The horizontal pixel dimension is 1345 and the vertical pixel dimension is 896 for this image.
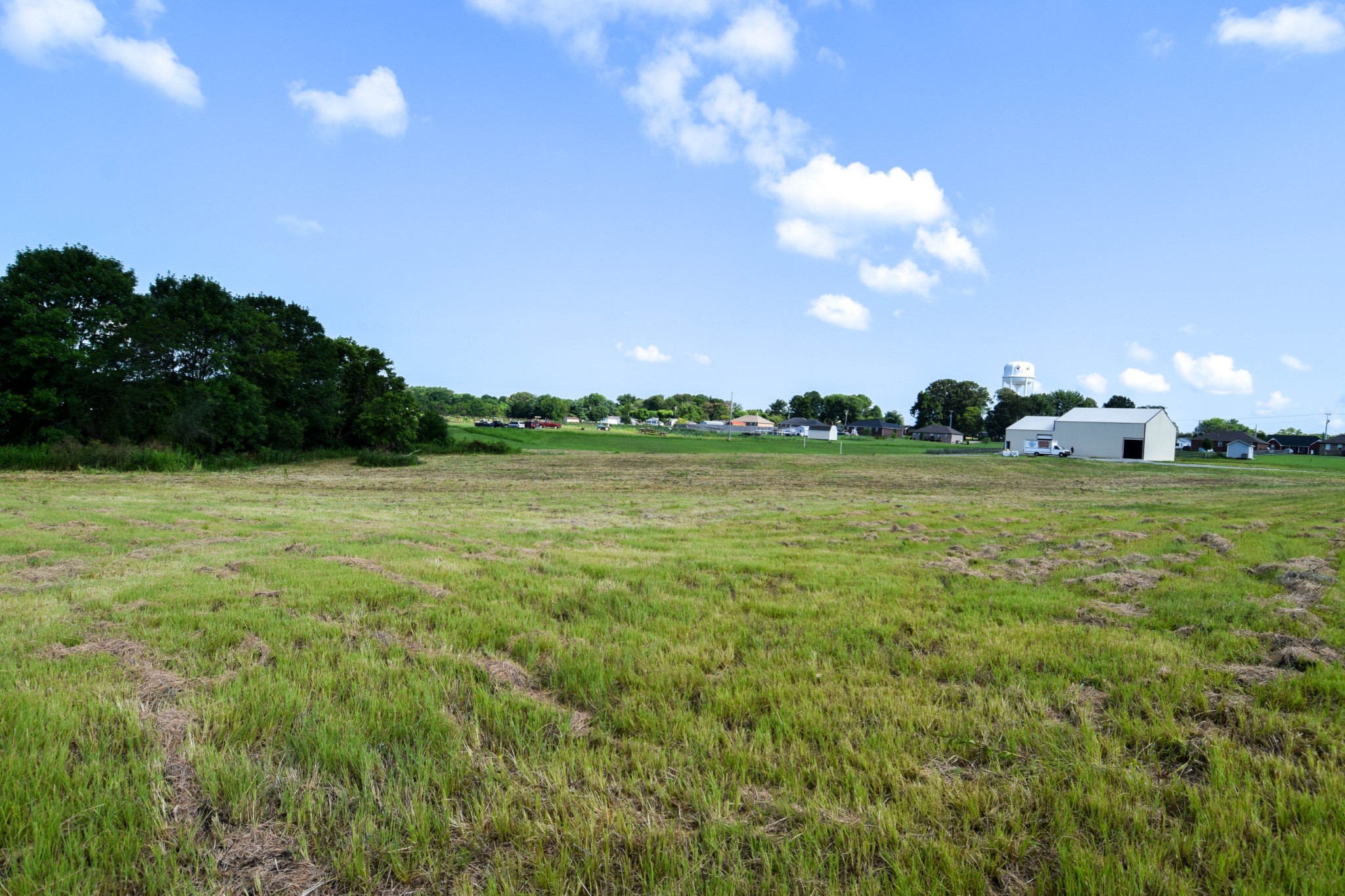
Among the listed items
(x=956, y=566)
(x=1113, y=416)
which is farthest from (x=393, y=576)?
(x=1113, y=416)

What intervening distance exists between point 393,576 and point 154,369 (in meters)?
42.0

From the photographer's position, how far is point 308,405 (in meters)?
48.8

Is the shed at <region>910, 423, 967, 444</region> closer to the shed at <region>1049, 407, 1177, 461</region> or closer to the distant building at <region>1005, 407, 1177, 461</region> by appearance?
the distant building at <region>1005, 407, 1177, 461</region>

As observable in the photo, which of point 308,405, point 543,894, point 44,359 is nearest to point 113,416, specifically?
point 44,359

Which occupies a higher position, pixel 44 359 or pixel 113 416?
pixel 44 359

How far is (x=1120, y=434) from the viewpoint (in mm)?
71812

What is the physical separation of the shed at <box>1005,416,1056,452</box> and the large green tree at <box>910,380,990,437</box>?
243ft

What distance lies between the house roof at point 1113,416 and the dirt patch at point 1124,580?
76729mm

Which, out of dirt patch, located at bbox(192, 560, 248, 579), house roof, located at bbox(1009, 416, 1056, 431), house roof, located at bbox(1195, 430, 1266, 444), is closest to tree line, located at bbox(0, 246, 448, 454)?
dirt patch, located at bbox(192, 560, 248, 579)

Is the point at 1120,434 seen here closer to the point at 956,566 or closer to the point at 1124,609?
the point at 956,566

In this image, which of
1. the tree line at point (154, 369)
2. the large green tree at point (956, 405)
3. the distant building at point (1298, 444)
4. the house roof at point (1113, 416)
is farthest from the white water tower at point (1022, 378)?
the tree line at point (154, 369)

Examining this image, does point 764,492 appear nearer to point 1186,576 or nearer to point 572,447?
point 1186,576

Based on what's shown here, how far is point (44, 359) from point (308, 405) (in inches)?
652

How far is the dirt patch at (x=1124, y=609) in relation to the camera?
21.9 ft
